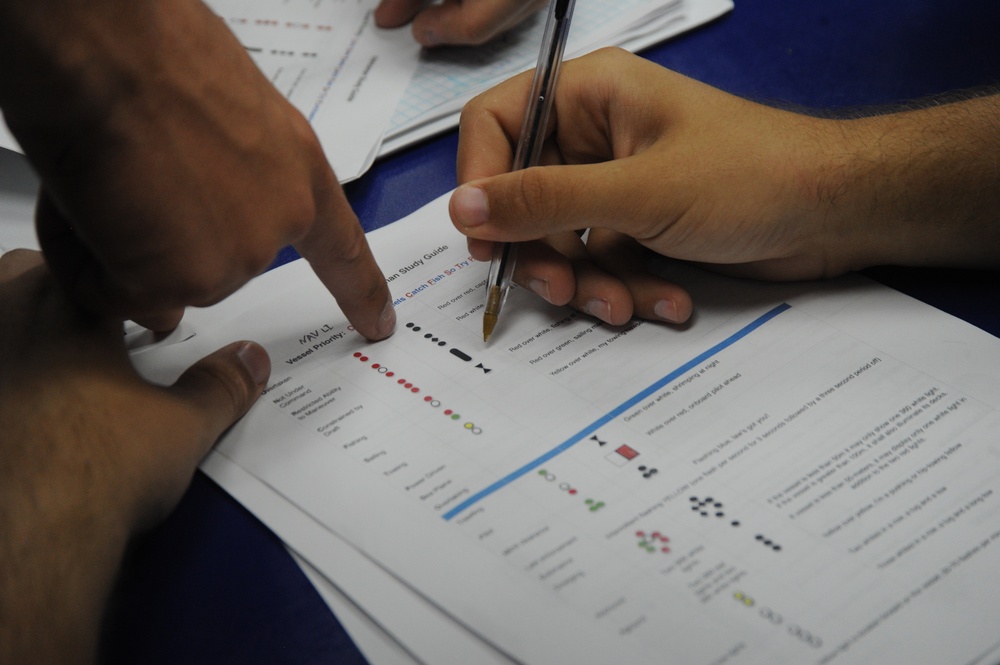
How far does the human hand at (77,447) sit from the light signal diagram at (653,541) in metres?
0.30

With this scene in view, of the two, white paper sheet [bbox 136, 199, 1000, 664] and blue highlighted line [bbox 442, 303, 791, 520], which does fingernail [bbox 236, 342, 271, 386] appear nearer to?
white paper sheet [bbox 136, 199, 1000, 664]

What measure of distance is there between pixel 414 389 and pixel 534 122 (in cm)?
26

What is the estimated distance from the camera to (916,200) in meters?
0.70

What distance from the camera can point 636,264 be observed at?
0.72m

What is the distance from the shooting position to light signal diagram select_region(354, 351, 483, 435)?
1.98ft

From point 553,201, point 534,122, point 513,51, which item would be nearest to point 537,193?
point 553,201

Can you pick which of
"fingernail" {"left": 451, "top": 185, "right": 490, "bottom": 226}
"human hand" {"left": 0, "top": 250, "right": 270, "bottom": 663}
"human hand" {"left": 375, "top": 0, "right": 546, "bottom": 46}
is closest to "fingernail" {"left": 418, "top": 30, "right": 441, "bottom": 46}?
"human hand" {"left": 375, "top": 0, "right": 546, "bottom": 46}

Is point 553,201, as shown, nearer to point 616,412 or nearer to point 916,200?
point 616,412

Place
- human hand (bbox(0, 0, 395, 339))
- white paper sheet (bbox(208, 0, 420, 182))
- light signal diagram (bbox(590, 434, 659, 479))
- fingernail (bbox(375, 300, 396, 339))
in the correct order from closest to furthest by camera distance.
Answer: human hand (bbox(0, 0, 395, 339)) → light signal diagram (bbox(590, 434, 659, 479)) → fingernail (bbox(375, 300, 396, 339)) → white paper sheet (bbox(208, 0, 420, 182))

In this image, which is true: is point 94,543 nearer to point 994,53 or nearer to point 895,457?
point 895,457

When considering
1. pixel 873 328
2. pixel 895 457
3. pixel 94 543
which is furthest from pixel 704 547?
pixel 94 543

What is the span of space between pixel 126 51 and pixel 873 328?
0.56 m

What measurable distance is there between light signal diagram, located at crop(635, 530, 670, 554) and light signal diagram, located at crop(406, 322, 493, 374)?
18 cm

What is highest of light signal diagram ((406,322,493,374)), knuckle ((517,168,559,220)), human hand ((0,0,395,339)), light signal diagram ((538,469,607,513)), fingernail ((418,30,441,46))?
human hand ((0,0,395,339))
